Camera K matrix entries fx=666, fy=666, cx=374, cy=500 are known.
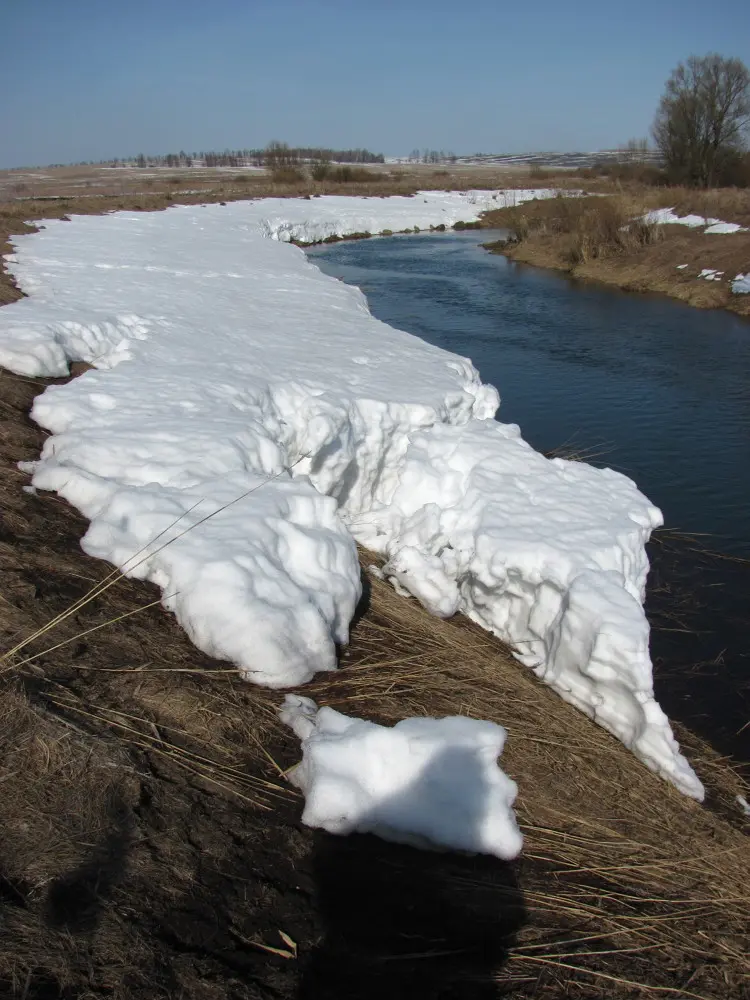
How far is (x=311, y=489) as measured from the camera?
15.0 feet

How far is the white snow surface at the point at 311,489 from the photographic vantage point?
12.0ft

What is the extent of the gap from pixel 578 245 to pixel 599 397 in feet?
50.0

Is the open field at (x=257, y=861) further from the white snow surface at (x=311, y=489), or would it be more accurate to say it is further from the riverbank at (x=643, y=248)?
the riverbank at (x=643, y=248)

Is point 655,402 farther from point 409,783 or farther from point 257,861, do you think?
point 257,861

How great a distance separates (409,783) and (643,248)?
24.3 meters

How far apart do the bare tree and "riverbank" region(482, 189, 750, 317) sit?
11.7 metres

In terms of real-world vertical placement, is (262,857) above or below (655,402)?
above

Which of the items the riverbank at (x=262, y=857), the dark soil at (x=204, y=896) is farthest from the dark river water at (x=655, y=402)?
the dark soil at (x=204, y=896)

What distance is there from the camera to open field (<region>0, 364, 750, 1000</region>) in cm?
199

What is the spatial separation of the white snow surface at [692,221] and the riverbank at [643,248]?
0.85 ft

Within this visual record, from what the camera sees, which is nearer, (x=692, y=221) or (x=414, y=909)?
(x=414, y=909)

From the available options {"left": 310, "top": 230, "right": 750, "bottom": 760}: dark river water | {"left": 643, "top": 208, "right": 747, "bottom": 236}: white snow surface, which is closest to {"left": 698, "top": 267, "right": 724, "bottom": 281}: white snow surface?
{"left": 310, "top": 230, "right": 750, "bottom": 760}: dark river water

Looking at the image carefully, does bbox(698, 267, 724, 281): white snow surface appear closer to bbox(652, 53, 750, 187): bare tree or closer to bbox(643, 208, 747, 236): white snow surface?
bbox(643, 208, 747, 236): white snow surface

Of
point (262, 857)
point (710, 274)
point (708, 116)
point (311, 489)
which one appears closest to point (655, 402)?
point (311, 489)
